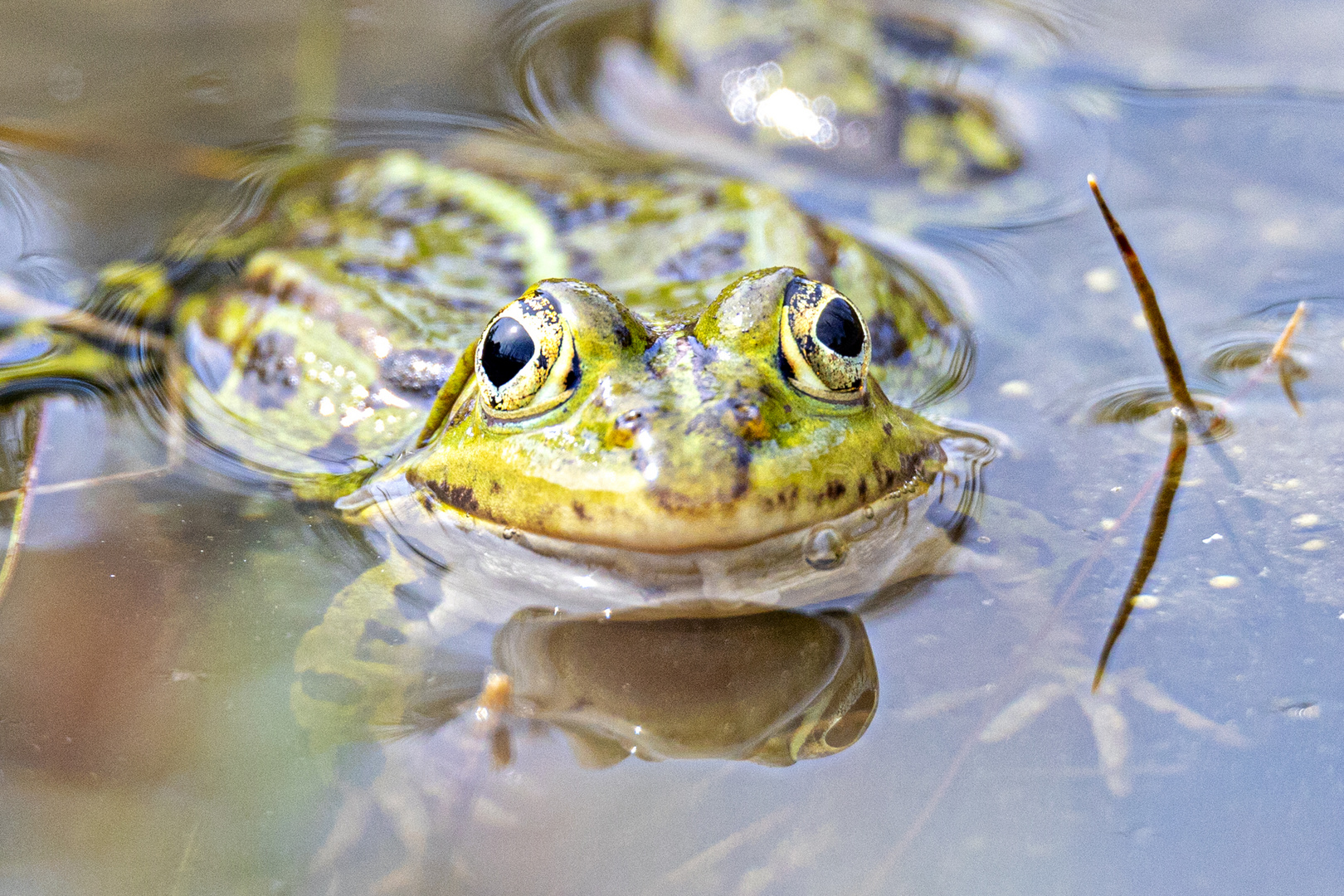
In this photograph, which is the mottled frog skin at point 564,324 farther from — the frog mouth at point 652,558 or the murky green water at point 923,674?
the murky green water at point 923,674

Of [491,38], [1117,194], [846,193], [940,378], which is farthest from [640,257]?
[491,38]

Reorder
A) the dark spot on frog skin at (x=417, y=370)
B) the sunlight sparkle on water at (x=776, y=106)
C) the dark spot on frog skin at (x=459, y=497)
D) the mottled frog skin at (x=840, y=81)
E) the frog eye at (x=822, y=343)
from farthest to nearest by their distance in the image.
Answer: the sunlight sparkle on water at (x=776, y=106) < the mottled frog skin at (x=840, y=81) < the dark spot on frog skin at (x=417, y=370) < the dark spot on frog skin at (x=459, y=497) < the frog eye at (x=822, y=343)

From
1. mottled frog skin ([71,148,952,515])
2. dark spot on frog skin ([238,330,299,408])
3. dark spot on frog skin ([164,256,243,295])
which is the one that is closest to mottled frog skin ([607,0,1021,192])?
mottled frog skin ([71,148,952,515])

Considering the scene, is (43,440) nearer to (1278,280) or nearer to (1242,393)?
(1242,393)

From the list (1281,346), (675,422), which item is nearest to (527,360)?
(675,422)

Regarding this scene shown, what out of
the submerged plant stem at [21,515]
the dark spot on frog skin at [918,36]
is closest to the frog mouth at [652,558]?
the submerged plant stem at [21,515]

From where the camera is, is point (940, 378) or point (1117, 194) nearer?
point (940, 378)

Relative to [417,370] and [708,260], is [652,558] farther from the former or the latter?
[708,260]
